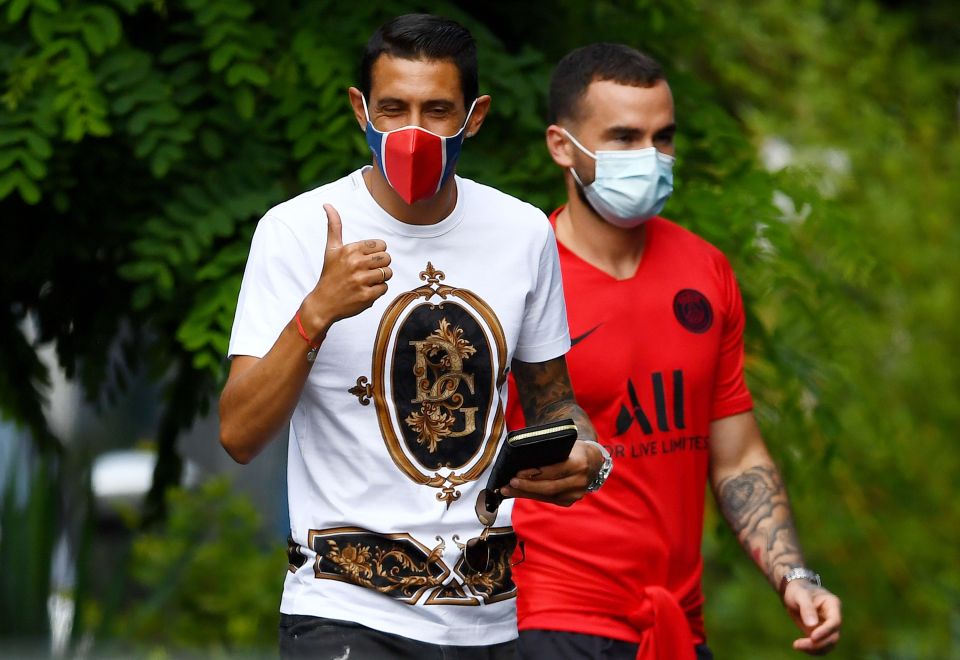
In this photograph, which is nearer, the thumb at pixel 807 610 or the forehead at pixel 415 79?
the forehead at pixel 415 79

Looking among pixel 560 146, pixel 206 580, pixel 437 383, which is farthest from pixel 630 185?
pixel 206 580

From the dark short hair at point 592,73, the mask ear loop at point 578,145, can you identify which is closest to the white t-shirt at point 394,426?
the mask ear loop at point 578,145

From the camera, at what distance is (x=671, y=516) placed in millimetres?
4086

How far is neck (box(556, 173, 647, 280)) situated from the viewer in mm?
4289

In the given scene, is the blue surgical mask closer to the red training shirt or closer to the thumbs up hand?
the red training shirt

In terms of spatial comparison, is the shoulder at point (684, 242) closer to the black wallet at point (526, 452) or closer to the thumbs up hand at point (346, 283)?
the black wallet at point (526, 452)

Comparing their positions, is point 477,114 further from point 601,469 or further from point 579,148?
point 579,148

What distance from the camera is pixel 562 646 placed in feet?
12.9

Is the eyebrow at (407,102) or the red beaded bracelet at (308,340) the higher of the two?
the eyebrow at (407,102)

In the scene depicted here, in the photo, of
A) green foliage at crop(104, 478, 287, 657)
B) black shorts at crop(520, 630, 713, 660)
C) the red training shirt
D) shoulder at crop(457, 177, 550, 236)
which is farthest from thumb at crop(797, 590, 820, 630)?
green foliage at crop(104, 478, 287, 657)

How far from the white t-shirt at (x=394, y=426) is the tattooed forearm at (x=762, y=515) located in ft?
3.93

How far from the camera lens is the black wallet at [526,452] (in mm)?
3016

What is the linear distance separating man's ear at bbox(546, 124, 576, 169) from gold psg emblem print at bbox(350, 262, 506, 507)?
133cm

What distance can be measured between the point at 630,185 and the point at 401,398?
1.36m
